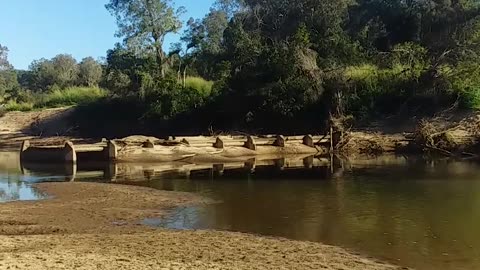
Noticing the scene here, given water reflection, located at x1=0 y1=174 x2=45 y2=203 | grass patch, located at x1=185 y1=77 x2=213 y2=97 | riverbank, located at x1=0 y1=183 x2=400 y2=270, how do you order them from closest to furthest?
riverbank, located at x1=0 y1=183 x2=400 y2=270 < water reflection, located at x1=0 y1=174 x2=45 y2=203 < grass patch, located at x1=185 y1=77 x2=213 y2=97

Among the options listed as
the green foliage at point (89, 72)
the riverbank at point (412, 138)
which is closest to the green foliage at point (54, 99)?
the green foliage at point (89, 72)

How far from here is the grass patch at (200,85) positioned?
43081 millimetres

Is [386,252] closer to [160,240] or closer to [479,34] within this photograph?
[160,240]

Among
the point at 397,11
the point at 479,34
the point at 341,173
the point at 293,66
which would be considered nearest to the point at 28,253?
the point at 341,173

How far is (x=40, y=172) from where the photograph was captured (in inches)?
1008

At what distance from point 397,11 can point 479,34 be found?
9632 mm

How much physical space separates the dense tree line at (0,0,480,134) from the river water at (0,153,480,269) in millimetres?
9002

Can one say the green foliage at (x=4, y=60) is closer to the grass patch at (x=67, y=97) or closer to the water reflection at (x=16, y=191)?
the grass patch at (x=67, y=97)

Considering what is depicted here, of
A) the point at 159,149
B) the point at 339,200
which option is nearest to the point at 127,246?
the point at 339,200

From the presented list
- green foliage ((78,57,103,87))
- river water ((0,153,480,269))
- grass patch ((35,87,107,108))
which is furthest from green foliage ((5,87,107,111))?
river water ((0,153,480,269))

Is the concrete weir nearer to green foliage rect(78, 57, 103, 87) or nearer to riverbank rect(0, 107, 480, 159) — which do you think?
riverbank rect(0, 107, 480, 159)

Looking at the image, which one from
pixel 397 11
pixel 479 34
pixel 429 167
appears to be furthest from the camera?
pixel 397 11

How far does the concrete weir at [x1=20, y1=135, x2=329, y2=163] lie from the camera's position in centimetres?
2905

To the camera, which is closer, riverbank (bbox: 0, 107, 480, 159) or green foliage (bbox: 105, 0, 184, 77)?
riverbank (bbox: 0, 107, 480, 159)
